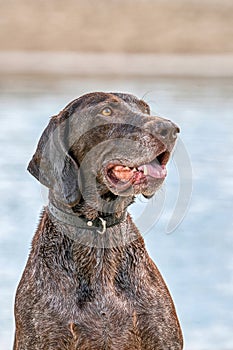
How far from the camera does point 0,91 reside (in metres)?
19.3

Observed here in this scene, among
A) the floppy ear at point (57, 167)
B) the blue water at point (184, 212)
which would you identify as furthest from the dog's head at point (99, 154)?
the blue water at point (184, 212)

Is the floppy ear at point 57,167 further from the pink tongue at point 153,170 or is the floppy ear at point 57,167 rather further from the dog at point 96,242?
the pink tongue at point 153,170

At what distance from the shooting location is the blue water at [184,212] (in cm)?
812

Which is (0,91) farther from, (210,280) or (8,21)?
(210,280)

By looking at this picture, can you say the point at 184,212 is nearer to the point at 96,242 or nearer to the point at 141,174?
the point at 96,242

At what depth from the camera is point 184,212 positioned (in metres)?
7.01

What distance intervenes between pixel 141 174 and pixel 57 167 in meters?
0.41

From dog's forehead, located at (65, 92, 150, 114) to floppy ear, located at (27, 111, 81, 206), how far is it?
0.15m

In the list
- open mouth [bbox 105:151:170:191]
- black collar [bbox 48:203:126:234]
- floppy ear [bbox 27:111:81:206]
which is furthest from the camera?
black collar [bbox 48:203:126:234]

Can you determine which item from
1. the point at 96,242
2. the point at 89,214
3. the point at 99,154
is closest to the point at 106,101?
the point at 99,154

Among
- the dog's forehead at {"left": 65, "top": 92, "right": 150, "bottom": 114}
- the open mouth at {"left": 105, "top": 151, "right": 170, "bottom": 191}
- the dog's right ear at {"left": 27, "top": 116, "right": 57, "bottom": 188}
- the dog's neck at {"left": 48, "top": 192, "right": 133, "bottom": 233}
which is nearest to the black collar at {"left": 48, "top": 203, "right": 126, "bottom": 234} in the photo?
the dog's neck at {"left": 48, "top": 192, "right": 133, "bottom": 233}

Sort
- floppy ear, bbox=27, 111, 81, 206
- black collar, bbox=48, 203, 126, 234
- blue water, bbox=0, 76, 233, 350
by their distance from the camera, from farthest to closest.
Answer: blue water, bbox=0, 76, 233, 350
black collar, bbox=48, 203, 126, 234
floppy ear, bbox=27, 111, 81, 206

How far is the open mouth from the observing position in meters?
6.01

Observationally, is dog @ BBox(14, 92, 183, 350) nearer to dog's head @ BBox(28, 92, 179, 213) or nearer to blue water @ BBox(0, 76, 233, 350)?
dog's head @ BBox(28, 92, 179, 213)
